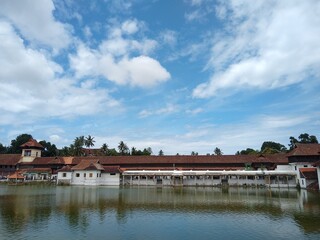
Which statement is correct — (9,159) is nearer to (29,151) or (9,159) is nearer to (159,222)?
(29,151)

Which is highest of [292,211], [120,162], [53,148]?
[53,148]

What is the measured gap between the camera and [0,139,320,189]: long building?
2133 inches

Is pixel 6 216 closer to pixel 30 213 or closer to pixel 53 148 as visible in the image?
pixel 30 213

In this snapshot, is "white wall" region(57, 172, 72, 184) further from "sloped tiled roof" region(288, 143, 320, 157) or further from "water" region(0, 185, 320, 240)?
"sloped tiled roof" region(288, 143, 320, 157)

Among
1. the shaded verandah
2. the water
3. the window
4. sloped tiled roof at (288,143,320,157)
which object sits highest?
the window

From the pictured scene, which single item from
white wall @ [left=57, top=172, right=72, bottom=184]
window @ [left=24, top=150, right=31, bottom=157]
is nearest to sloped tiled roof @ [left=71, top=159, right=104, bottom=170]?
white wall @ [left=57, top=172, right=72, bottom=184]

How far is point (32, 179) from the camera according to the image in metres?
68.7

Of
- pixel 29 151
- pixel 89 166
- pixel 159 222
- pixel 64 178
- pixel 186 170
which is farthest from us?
pixel 29 151

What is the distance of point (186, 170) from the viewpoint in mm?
64562

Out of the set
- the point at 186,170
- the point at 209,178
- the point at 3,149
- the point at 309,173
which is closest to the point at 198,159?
the point at 186,170

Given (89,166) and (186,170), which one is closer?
(89,166)

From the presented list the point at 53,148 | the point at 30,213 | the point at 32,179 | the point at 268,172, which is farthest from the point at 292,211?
the point at 53,148

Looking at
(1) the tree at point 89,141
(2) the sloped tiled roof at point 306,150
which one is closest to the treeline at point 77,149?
(1) the tree at point 89,141

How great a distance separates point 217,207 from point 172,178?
112ft
